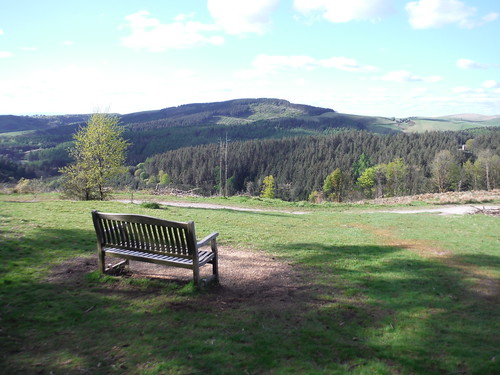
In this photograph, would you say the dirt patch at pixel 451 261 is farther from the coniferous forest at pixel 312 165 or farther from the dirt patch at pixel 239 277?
the coniferous forest at pixel 312 165

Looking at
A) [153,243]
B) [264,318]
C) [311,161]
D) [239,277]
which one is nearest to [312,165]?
[311,161]

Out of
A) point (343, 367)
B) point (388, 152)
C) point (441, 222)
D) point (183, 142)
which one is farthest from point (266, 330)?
point (183, 142)

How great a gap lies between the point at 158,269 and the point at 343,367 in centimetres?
514

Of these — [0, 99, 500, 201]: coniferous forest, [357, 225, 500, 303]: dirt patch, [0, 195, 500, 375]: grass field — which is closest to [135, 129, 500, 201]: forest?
[0, 99, 500, 201]: coniferous forest

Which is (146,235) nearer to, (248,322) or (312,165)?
(248,322)

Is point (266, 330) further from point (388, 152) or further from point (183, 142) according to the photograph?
point (183, 142)

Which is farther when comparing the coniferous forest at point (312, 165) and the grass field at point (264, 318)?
the coniferous forest at point (312, 165)

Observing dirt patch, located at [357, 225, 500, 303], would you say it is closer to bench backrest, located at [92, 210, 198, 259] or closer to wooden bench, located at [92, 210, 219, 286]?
wooden bench, located at [92, 210, 219, 286]

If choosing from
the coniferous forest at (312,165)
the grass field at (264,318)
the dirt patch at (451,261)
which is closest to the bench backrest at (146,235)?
the grass field at (264,318)

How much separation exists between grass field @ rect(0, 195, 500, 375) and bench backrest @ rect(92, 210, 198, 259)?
2.32 feet

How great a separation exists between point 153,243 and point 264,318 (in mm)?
2642

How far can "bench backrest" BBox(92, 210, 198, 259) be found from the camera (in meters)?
6.48

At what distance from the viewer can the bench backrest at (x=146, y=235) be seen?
648 centimetres

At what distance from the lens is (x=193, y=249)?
652 cm
